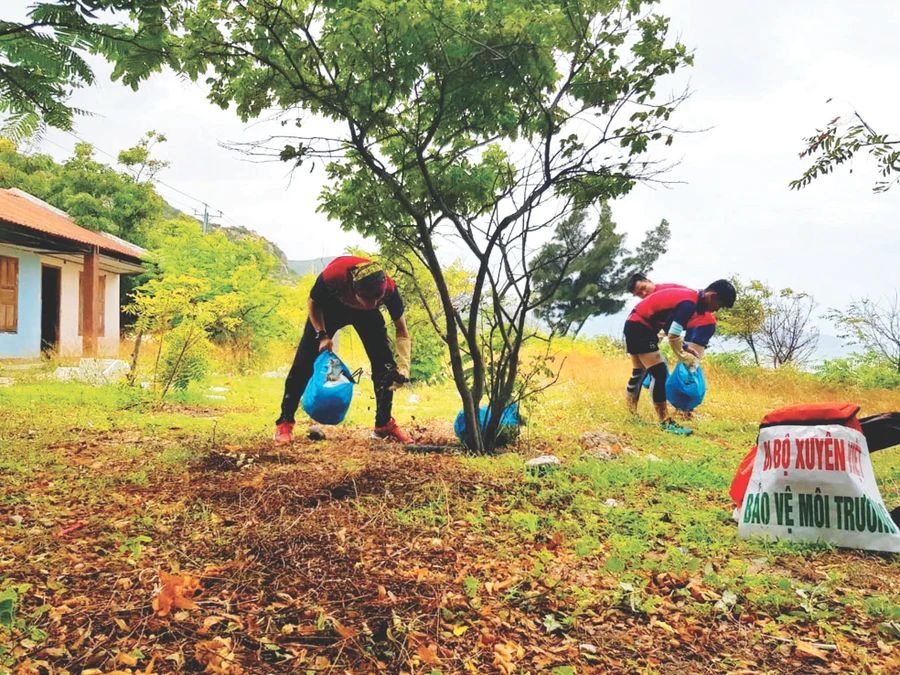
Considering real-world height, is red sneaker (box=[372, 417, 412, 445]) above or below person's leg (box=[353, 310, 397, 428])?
below

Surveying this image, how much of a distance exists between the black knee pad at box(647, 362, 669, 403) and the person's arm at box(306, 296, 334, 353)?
3.96 metres

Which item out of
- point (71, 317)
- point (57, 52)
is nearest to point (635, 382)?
point (57, 52)

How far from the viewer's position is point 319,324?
15.4 ft

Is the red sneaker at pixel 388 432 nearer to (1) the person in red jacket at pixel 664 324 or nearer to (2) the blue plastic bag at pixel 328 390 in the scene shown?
(2) the blue plastic bag at pixel 328 390

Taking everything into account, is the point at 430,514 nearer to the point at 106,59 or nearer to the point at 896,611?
the point at 896,611

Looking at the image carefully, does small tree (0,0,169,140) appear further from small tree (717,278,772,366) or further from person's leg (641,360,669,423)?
small tree (717,278,772,366)

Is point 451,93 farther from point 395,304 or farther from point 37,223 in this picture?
point 37,223

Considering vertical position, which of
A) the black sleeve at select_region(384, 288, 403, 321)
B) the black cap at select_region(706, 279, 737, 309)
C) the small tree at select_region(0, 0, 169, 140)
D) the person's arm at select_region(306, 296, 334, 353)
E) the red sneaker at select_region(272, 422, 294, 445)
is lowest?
the red sneaker at select_region(272, 422, 294, 445)

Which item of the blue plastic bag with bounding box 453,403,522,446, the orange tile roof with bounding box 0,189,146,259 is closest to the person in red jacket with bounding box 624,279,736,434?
the blue plastic bag with bounding box 453,403,522,446

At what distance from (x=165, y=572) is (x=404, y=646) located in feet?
3.42

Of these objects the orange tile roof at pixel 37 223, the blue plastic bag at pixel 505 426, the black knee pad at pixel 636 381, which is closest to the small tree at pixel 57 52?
the blue plastic bag at pixel 505 426

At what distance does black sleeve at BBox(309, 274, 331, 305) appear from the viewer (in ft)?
15.3

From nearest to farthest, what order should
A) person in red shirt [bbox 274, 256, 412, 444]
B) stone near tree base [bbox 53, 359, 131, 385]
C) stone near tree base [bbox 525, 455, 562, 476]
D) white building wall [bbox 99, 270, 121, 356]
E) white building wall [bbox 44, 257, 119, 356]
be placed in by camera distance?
1. stone near tree base [bbox 525, 455, 562, 476]
2. person in red shirt [bbox 274, 256, 412, 444]
3. stone near tree base [bbox 53, 359, 131, 385]
4. white building wall [bbox 44, 257, 119, 356]
5. white building wall [bbox 99, 270, 121, 356]

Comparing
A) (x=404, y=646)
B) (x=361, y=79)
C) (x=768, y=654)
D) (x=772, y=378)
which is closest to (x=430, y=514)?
(x=404, y=646)
